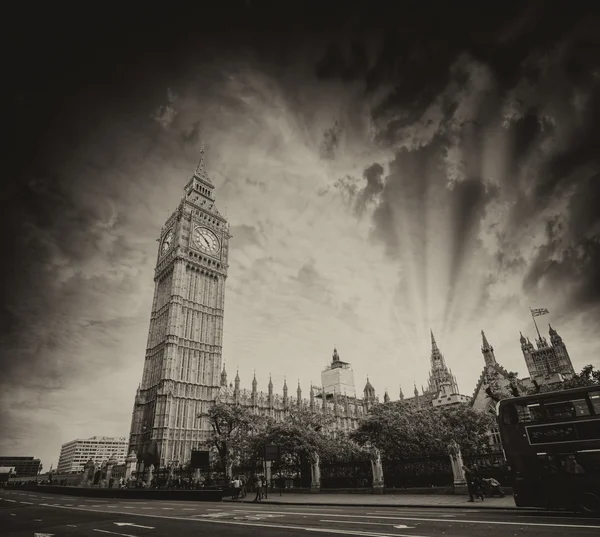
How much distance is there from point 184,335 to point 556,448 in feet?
202

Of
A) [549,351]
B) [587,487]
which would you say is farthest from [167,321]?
[549,351]

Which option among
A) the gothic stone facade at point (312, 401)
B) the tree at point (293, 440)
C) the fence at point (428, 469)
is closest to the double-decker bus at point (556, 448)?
the fence at point (428, 469)

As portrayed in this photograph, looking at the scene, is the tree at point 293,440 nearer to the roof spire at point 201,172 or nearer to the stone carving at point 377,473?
the stone carving at point 377,473

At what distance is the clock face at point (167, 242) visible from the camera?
7646 cm

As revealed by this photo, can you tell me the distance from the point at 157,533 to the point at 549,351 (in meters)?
150

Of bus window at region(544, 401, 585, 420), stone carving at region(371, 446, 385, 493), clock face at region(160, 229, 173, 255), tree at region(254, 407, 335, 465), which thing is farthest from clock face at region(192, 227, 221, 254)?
bus window at region(544, 401, 585, 420)

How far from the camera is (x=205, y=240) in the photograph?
77188mm

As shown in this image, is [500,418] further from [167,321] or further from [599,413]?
[167,321]

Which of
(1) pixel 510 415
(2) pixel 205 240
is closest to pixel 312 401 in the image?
(2) pixel 205 240

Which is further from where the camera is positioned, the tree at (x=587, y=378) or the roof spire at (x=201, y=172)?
the roof spire at (x=201, y=172)

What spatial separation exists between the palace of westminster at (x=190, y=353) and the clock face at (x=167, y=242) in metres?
0.22

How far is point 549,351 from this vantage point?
12738 centimetres

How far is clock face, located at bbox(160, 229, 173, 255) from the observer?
76456mm

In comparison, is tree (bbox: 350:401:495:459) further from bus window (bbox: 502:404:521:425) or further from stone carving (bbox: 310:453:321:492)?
bus window (bbox: 502:404:521:425)
